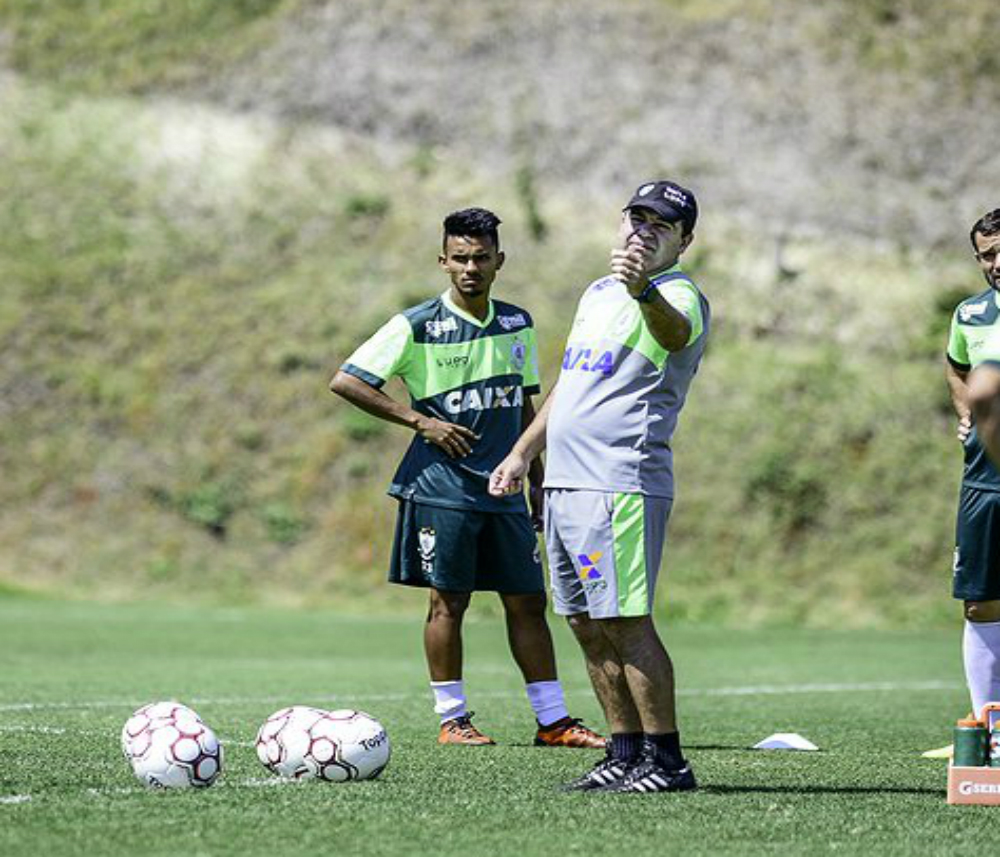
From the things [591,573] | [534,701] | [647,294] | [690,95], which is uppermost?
[690,95]

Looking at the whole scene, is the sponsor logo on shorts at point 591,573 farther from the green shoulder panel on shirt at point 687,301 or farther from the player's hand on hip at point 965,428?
the player's hand on hip at point 965,428

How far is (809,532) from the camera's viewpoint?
1027 inches

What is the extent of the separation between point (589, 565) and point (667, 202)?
Result: 4.30 ft

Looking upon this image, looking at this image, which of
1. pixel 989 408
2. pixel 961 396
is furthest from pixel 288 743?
pixel 961 396

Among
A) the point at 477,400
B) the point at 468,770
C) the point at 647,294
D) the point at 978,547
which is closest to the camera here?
the point at 647,294

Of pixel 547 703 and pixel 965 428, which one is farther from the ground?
pixel 965 428

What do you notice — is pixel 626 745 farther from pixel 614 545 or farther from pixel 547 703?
pixel 547 703

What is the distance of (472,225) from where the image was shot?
8.83 metres

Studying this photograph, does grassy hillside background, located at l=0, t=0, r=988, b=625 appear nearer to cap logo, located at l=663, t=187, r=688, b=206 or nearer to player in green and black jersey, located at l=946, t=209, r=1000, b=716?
player in green and black jersey, located at l=946, t=209, r=1000, b=716

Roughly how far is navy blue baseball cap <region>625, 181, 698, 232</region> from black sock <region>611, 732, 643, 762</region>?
185cm

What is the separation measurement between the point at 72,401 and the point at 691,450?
10177 millimetres

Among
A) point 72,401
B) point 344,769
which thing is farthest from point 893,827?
point 72,401

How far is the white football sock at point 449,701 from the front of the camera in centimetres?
867

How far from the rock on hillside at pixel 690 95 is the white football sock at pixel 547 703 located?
2381 cm
